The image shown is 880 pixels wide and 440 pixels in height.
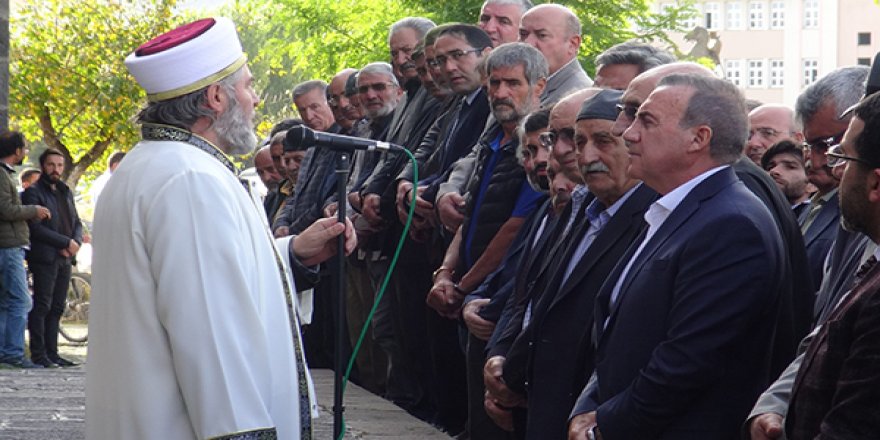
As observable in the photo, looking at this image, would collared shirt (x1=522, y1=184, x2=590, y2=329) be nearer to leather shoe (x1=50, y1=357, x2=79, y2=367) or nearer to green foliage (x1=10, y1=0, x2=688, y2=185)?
leather shoe (x1=50, y1=357, x2=79, y2=367)

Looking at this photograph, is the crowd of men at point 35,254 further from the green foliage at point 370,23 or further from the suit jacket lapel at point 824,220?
the green foliage at point 370,23

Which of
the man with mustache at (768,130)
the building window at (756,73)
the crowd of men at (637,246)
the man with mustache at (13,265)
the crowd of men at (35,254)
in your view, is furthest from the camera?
the building window at (756,73)

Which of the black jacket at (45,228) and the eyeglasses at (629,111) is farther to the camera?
the black jacket at (45,228)

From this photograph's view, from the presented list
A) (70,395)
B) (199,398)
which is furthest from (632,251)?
(70,395)

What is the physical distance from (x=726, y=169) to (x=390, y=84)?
615cm

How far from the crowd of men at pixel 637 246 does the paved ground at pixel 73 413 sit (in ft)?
1.16

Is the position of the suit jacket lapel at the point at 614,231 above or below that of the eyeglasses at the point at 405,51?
above

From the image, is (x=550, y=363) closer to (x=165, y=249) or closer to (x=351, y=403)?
(x=165, y=249)

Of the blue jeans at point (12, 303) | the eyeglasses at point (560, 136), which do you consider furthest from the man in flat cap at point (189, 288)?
the blue jeans at point (12, 303)

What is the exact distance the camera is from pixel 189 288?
424 cm

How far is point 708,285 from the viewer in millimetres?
4508

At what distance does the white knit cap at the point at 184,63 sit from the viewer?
461cm

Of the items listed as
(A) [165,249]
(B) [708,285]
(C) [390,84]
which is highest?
(A) [165,249]

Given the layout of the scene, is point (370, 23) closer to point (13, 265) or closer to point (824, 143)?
point (13, 265)
